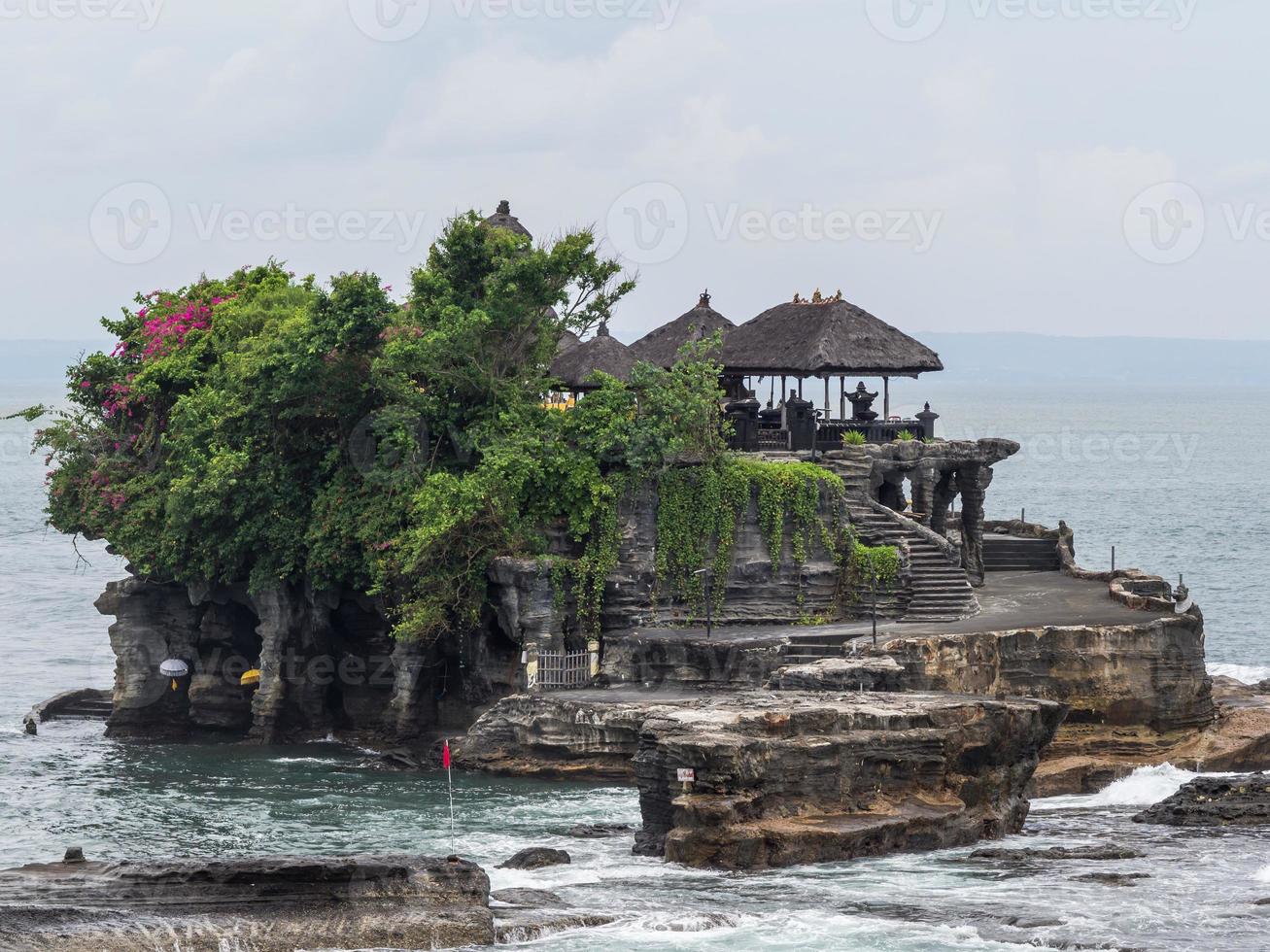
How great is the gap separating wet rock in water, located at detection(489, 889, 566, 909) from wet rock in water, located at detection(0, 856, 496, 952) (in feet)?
3.33

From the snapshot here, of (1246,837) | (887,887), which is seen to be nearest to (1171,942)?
(887,887)

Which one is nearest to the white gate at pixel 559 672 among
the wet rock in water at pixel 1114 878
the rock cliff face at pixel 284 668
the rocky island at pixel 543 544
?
the rocky island at pixel 543 544

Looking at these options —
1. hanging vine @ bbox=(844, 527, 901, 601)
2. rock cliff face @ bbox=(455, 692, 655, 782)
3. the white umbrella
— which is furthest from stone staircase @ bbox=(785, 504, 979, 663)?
the white umbrella

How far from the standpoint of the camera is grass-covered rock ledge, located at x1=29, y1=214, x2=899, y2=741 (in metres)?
54.2

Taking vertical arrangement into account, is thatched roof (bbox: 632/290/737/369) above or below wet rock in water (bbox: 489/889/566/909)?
above

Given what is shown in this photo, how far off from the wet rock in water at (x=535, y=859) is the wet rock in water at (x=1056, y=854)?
816 centimetres

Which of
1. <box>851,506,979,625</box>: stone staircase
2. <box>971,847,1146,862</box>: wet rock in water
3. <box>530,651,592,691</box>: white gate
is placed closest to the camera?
<box>971,847,1146,862</box>: wet rock in water

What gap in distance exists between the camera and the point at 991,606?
2265 inches

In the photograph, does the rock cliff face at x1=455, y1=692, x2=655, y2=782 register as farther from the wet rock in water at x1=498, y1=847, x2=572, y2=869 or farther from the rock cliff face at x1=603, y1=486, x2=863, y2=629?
the wet rock in water at x1=498, y1=847, x2=572, y2=869

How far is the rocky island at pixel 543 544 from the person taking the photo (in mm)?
52156

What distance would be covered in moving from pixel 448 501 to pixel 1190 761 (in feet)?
62.5

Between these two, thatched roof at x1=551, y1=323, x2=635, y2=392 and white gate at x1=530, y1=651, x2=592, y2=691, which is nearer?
white gate at x1=530, y1=651, x2=592, y2=691

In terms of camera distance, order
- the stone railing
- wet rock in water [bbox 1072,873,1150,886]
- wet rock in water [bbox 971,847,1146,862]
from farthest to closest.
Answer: the stone railing < wet rock in water [bbox 971,847,1146,862] < wet rock in water [bbox 1072,873,1150,886]

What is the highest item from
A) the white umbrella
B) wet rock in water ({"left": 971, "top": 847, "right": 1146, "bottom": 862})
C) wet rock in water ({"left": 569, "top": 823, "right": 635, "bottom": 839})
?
the white umbrella
